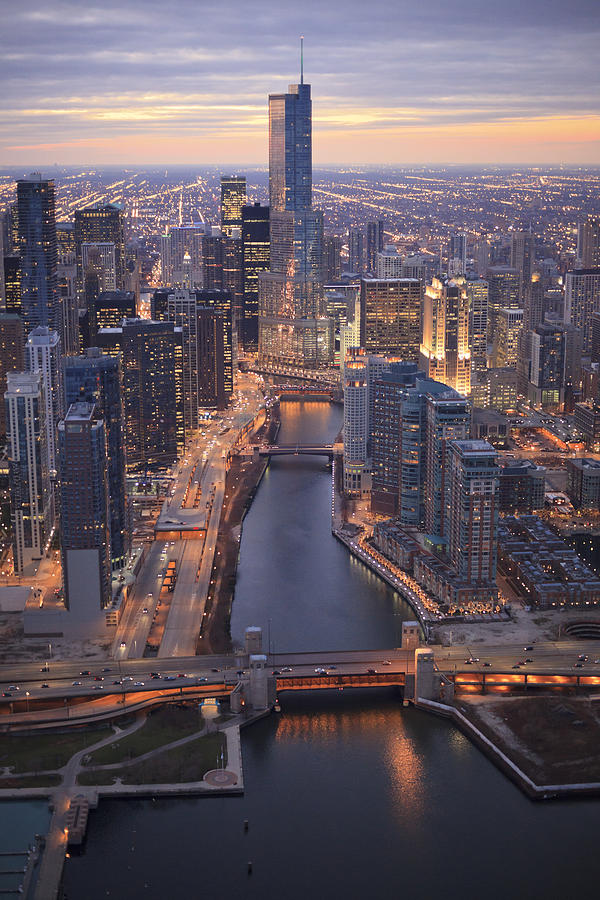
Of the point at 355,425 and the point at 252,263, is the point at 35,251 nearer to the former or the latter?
the point at 355,425

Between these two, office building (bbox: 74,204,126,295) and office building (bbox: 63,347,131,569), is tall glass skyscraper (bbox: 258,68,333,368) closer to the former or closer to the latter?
office building (bbox: 74,204,126,295)

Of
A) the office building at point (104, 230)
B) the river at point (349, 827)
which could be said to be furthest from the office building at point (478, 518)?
the office building at point (104, 230)

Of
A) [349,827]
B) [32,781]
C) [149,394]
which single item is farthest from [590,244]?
[32,781]

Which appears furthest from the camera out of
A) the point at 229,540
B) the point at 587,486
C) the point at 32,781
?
the point at 587,486

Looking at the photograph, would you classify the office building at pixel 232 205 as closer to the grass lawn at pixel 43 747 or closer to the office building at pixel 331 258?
the office building at pixel 331 258

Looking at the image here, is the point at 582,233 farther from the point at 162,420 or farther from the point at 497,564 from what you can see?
the point at 497,564

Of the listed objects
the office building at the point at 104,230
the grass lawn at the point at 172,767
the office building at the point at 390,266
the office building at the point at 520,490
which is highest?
the office building at the point at 104,230

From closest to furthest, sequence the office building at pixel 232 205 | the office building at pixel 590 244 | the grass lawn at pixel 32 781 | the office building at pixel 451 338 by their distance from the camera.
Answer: the grass lawn at pixel 32 781 < the office building at pixel 451 338 < the office building at pixel 590 244 < the office building at pixel 232 205
